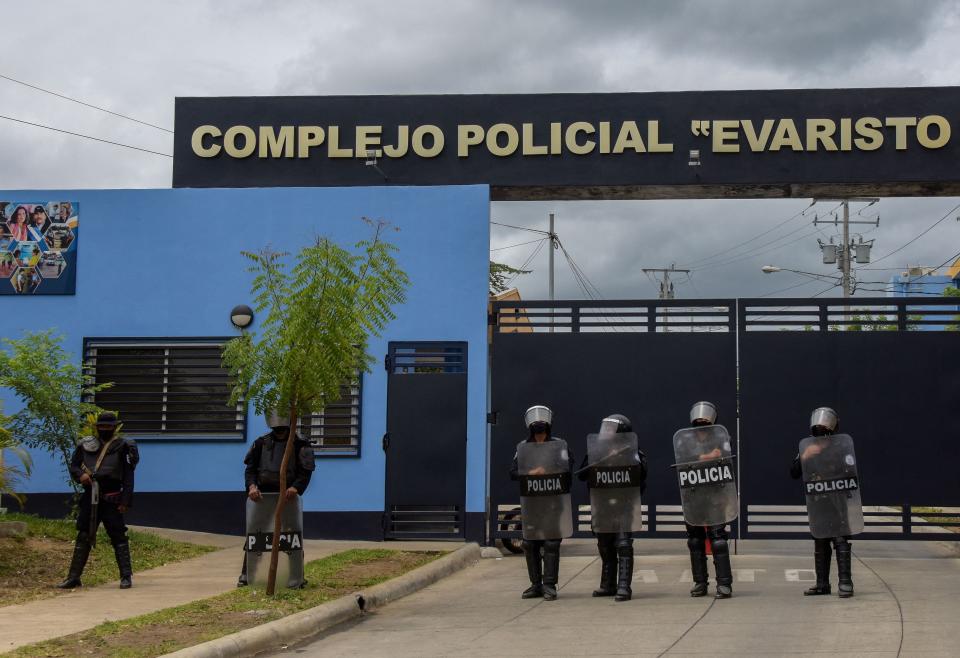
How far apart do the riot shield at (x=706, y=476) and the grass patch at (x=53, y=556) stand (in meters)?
6.16

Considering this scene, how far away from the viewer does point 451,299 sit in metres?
16.5

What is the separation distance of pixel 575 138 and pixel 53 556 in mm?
9316

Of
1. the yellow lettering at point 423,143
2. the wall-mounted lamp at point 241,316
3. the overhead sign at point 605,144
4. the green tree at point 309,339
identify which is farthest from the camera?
the yellow lettering at point 423,143

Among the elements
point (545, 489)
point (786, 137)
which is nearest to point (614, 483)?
point (545, 489)

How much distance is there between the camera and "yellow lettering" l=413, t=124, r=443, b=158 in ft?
58.7

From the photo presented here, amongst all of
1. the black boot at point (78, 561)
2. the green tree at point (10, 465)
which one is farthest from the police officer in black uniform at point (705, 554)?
the green tree at point (10, 465)

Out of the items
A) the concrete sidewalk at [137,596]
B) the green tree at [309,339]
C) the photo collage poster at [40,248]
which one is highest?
the photo collage poster at [40,248]

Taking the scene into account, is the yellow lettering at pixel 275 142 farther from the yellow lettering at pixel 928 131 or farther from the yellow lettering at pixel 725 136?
the yellow lettering at pixel 928 131

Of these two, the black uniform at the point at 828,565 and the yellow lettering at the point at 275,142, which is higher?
the yellow lettering at the point at 275,142

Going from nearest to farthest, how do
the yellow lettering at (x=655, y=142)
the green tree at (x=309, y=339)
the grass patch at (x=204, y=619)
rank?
the grass patch at (x=204, y=619) → the green tree at (x=309, y=339) → the yellow lettering at (x=655, y=142)

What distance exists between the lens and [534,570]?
38.7 feet

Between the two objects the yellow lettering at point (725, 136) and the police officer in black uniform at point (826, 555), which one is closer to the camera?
the police officer in black uniform at point (826, 555)

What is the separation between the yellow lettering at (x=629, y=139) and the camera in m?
17.6

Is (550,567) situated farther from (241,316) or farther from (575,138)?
(575,138)
